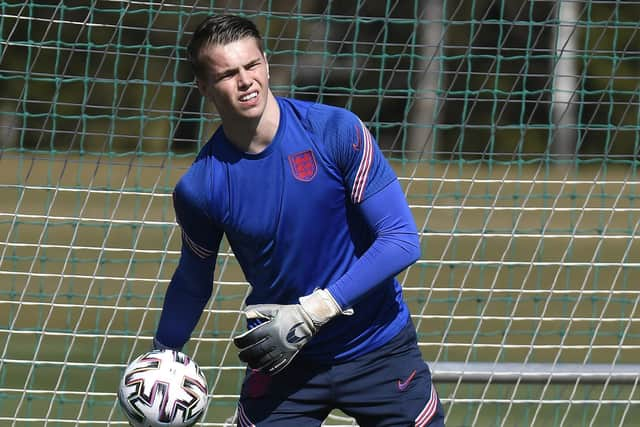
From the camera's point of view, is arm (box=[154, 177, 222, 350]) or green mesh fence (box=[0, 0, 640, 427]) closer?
arm (box=[154, 177, 222, 350])

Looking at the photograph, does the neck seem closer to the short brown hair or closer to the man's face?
the man's face

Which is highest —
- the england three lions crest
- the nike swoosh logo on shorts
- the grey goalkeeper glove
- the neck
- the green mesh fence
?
the neck

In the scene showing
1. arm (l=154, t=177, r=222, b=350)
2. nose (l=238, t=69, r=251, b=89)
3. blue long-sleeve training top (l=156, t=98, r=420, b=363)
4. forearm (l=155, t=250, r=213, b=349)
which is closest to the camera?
nose (l=238, t=69, r=251, b=89)

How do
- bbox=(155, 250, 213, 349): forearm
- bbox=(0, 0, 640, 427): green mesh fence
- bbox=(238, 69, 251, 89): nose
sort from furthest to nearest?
1. bbox=(0, 0, 640, 427): green mesh fence
2. bbox=(155, 250, 213, 349): forearm
3. bbox=(238, 69, 251, 89): nose

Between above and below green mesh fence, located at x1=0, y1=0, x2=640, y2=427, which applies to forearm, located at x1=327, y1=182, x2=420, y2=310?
Answer: above

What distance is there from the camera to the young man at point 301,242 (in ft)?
9.84

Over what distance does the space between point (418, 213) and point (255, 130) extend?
785 cm

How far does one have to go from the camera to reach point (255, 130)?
3.05 metres

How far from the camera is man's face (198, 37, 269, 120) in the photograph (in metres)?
2.96

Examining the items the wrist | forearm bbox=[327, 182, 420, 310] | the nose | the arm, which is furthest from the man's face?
the wrist

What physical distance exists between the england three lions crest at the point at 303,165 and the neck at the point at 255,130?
9cm

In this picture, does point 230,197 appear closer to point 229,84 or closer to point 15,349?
point 229,84

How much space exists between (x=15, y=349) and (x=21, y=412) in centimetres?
158

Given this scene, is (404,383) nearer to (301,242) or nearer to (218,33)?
(301,242)
